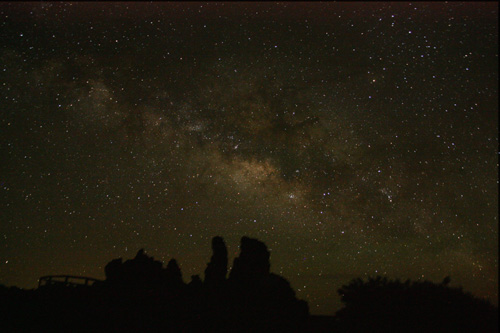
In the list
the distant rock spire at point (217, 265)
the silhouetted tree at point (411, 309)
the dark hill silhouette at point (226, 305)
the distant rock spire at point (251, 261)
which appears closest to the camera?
the silhouetted tree at point (411, 309)

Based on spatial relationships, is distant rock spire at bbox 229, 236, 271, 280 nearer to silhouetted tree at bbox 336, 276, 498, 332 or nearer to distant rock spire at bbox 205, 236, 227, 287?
distant rock spire at bbox 205, 236, 227, 287

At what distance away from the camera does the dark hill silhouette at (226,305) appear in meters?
12.0

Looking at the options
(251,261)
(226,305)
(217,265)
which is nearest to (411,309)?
(226,305)

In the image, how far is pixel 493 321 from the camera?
11844 millimetres

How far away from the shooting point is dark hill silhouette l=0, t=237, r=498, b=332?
39.5ft

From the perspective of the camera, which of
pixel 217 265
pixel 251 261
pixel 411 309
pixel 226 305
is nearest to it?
pixel 411 309

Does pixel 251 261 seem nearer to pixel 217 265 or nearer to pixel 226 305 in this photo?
pixel 217 265

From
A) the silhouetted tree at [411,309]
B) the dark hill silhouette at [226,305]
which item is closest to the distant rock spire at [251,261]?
the dark hill silhouette at [226,305]

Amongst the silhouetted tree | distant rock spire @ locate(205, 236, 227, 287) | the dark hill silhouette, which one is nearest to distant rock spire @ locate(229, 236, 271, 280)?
the dark hill silhouette

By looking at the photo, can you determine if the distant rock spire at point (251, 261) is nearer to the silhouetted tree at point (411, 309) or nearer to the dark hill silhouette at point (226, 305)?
the dark hill silhouette at point (226, 305)

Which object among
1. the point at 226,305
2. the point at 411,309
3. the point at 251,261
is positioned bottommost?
the point at 226,305

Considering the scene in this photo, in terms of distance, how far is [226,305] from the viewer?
73.9ft

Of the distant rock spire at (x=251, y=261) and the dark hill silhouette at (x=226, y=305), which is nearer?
the dark hill silhouette at (x=226, y=305)

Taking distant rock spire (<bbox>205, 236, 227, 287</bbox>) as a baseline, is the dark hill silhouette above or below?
below
